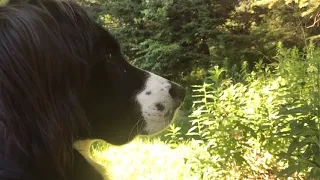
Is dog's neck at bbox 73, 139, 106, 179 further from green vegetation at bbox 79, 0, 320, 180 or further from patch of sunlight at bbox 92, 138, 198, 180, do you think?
patch of sunlight at bbox 92, 138, 198, 180

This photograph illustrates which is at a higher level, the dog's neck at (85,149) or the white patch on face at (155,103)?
the white patch on face at (155,103)

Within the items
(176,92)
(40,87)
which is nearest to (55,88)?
(40,87)

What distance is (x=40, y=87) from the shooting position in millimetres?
1318

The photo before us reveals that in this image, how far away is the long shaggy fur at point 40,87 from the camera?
1.25m

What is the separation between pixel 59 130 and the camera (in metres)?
1.35

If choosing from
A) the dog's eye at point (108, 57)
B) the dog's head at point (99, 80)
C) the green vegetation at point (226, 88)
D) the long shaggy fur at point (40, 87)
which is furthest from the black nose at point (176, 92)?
the long shaggy fur at point (40, 87)

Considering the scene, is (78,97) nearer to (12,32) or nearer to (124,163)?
(12,32)

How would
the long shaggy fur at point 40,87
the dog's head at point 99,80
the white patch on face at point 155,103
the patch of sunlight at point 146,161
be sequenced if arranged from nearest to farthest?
the long shaggy fur at point 40,87
the dog's head at point 99,80
the white patch on face at point 155,103
the patch of sunlight at point 146,161

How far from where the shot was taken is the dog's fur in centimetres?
126

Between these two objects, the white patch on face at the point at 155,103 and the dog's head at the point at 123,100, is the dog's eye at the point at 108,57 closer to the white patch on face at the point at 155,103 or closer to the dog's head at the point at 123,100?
the dog's head at the point at 123,100

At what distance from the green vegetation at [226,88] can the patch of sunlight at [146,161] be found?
0.04 feet

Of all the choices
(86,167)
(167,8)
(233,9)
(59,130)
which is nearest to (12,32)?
(59,130)

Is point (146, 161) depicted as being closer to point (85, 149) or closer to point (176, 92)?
point (176, 92)

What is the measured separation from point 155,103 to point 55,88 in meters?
0.68
